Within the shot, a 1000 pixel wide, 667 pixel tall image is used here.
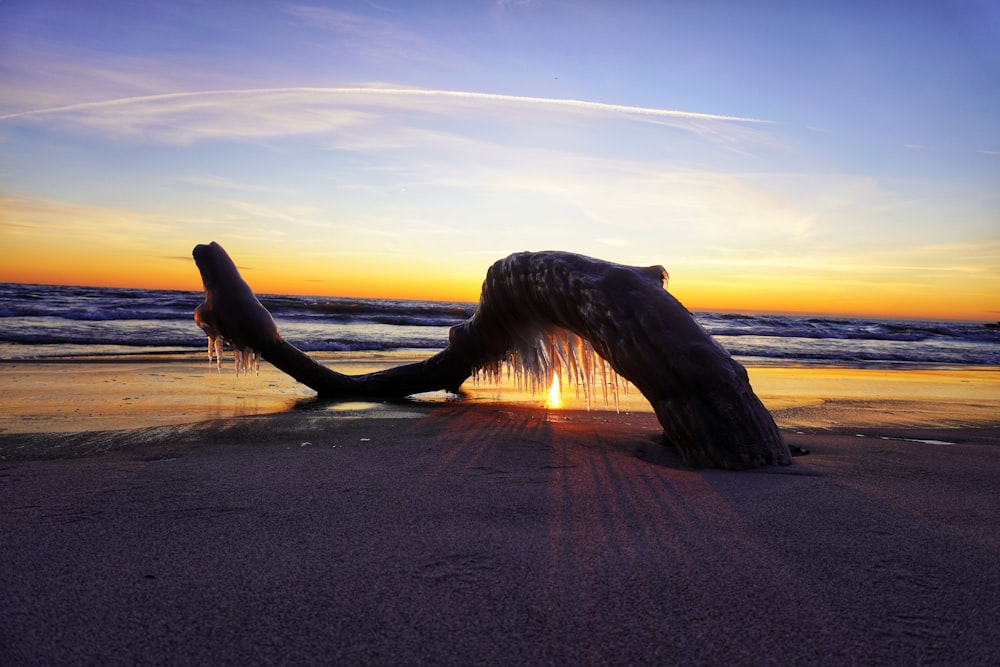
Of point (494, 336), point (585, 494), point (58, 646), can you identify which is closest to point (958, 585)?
point (585, 494)

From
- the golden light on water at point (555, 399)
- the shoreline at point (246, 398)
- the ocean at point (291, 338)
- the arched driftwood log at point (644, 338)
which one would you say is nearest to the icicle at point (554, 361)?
the arched driftwood log at point (644, 338)

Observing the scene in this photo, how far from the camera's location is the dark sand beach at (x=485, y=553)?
49.1 inches

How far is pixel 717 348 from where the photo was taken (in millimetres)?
2955

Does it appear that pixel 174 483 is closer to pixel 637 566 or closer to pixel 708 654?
pixel 637 566

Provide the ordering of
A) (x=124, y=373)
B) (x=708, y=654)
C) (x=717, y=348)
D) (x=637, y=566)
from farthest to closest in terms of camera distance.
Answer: (x=124, y=373)
(x=717, y=348)
(x=637, y=566)
(x=708, y=654)

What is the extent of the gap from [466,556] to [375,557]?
23 cm

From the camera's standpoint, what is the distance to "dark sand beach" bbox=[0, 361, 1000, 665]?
125 centimetres

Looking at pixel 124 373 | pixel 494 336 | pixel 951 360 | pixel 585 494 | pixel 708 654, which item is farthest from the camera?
pixel 951 360

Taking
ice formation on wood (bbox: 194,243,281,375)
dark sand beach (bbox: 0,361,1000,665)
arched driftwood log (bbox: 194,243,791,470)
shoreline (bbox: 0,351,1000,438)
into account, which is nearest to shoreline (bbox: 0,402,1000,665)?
dark sand beach (bbox: 0,361,1000,665)

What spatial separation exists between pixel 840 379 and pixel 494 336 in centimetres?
696

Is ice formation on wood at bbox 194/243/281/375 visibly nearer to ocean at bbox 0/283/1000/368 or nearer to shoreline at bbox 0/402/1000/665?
shoreline at bbox 0/402/1000/665

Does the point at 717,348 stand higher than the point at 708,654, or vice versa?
the point at 717,348

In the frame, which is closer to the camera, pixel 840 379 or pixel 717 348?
pixel 717 348

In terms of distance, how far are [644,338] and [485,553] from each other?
1589mm
